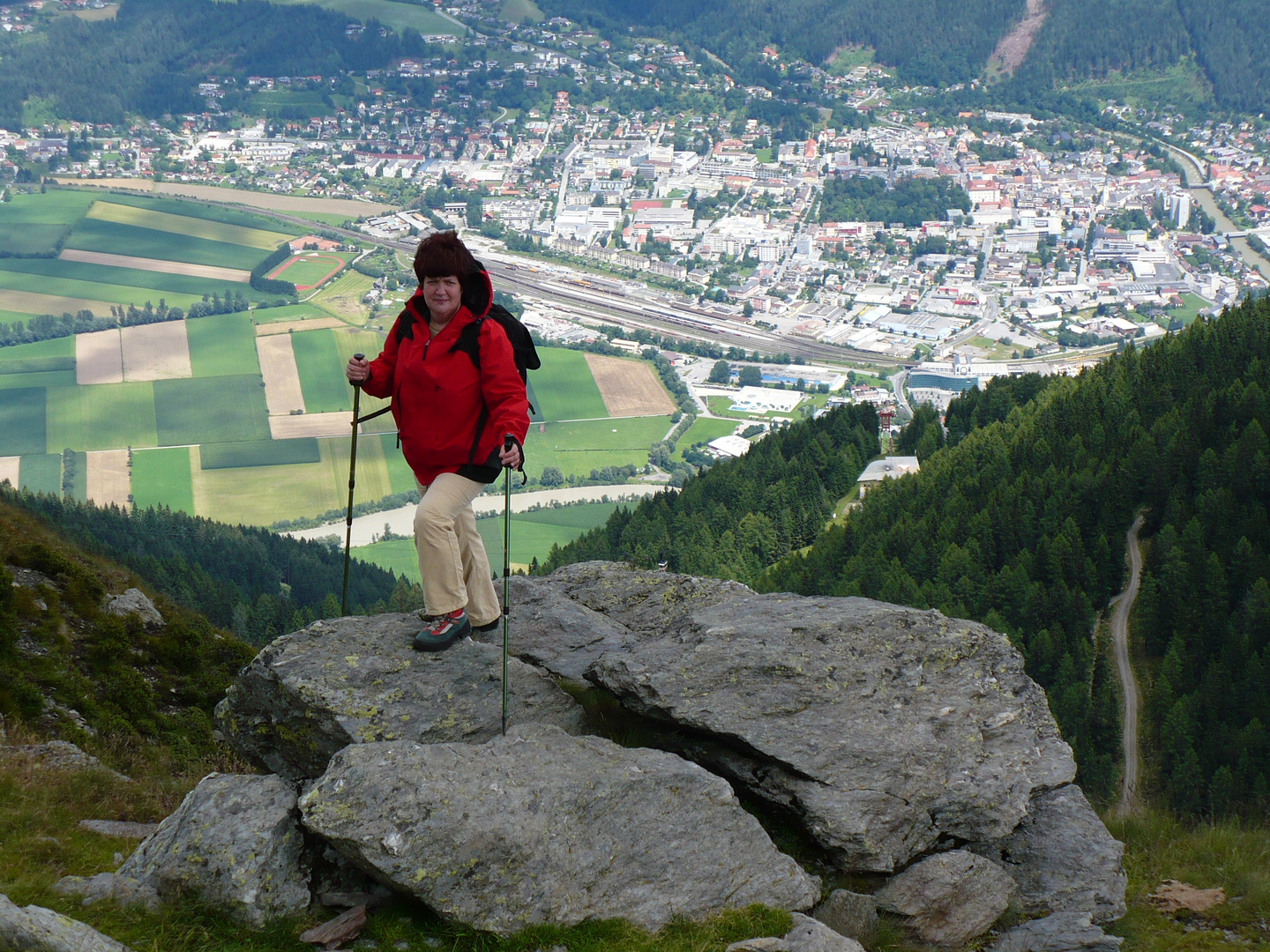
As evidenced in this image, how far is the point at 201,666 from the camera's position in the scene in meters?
14.8

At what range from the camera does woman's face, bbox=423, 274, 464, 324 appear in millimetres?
8883

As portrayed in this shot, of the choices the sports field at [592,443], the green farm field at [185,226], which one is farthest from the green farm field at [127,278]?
the sports field at [592,443]

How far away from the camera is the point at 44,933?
20.1 feet

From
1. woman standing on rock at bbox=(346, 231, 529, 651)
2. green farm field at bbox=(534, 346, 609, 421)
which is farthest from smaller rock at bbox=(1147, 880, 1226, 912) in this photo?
green farm field at bbox=(534, 346, 609, 421)

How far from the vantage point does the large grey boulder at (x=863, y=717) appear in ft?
30.1

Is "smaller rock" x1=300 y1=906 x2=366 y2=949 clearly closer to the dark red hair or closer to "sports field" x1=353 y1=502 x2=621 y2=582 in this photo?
the dark red hair

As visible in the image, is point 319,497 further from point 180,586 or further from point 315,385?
point 180,586

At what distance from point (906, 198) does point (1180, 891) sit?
20359 cm

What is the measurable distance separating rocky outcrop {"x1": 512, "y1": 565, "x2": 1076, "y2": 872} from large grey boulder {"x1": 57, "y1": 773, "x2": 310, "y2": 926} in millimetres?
3421

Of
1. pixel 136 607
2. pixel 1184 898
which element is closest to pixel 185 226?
pixel 136 607

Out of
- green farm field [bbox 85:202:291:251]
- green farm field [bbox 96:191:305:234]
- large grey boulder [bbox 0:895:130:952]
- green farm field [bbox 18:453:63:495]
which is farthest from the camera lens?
green farm field [bbox 96:191:305:234]

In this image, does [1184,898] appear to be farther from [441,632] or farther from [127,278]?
[127,278]

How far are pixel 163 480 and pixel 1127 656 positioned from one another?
7556cm

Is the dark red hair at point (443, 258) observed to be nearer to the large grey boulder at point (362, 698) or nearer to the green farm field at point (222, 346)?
the large grey boulder at point (362, 698)
